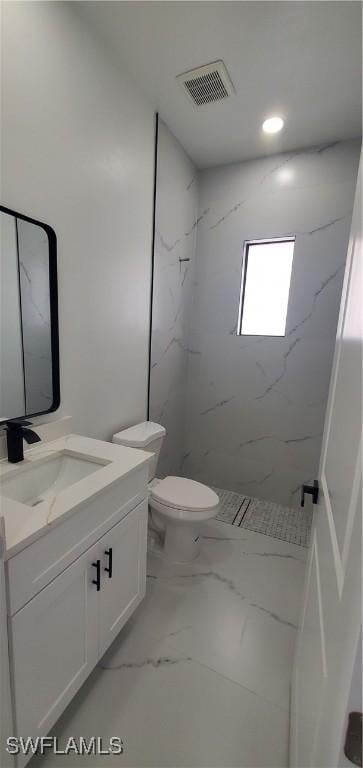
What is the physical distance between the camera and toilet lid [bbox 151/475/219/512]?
168cm

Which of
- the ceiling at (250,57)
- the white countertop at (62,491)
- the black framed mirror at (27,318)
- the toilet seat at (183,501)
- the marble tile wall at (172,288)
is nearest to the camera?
the white countertop at (62,491)

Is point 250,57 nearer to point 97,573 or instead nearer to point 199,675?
point 97,573

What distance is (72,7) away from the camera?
1255 millimetres

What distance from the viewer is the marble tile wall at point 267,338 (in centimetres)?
211

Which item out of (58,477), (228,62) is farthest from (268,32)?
(58,477)

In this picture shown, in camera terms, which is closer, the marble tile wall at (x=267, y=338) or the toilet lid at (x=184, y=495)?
the toilet lid at (x=184, y=495)

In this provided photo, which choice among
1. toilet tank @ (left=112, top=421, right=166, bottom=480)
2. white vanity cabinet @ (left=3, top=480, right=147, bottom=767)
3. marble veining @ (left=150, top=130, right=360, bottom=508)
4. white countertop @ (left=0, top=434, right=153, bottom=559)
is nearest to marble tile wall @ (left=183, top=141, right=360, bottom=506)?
marble veining @ (left=150, top=130, right=360, bottom=508)

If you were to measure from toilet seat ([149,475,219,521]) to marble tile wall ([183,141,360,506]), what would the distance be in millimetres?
684

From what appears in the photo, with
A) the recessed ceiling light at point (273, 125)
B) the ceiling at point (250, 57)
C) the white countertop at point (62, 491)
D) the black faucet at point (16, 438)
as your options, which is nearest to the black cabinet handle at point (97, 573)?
the white countertop at point (62, 491)

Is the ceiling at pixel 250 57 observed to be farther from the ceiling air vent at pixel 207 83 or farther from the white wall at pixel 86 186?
the white wall at pixel 86 186

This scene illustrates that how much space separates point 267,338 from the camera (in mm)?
2381

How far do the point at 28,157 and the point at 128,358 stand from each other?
103cm

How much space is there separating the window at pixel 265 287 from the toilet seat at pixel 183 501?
129cm

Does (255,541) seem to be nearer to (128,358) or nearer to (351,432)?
(128,358)
